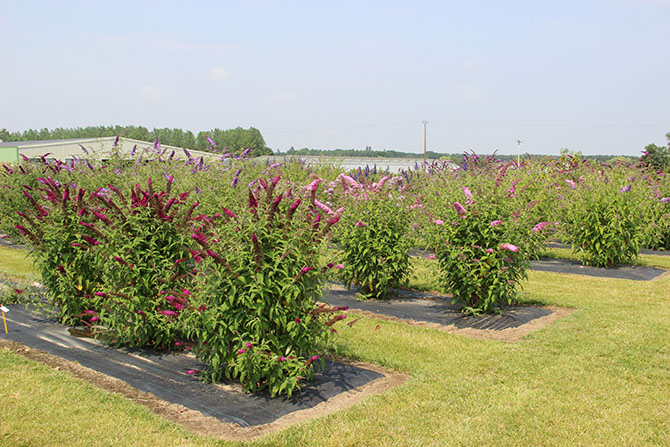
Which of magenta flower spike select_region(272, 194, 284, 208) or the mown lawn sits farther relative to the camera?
magenta flower spike select_region(272, 194, 284, 208)

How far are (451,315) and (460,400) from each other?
3019 millimetres

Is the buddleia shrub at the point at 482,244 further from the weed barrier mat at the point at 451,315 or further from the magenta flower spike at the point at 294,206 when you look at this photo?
the magenta flower spike at the point at 294,206

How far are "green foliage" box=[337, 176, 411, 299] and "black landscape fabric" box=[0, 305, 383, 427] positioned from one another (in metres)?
2.77

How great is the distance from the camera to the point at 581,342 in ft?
20.1

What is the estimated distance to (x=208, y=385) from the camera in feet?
15.9

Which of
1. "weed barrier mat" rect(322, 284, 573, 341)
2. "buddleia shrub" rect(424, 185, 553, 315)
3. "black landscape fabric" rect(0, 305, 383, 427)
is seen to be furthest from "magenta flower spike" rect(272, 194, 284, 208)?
"weed barrier mat" rect(322, 284, 573, 341)

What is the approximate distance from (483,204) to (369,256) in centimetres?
181

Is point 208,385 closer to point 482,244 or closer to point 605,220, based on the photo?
point 482,244

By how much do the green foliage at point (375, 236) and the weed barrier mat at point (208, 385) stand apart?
107 inches

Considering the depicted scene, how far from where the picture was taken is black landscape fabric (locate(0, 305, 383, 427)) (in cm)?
441

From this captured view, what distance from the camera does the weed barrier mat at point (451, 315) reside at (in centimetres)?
682

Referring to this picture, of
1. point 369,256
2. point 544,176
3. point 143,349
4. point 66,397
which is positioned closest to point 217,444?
point 66,397

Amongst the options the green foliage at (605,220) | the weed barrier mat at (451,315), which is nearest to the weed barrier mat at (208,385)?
the weed barrier mat at (451,315)

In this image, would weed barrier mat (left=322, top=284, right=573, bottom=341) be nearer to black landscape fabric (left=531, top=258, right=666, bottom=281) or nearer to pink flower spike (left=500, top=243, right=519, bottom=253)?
pink flower spike (left=500, top=243, right=519, bottom=253)
